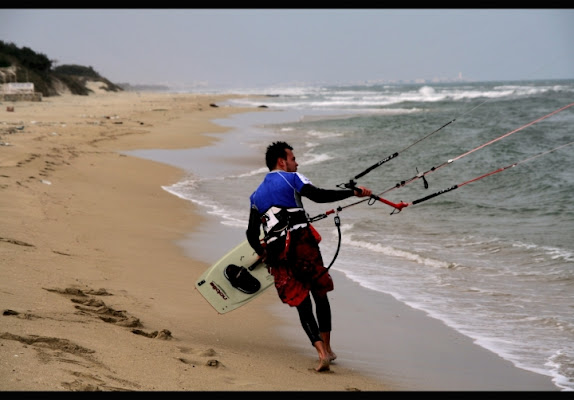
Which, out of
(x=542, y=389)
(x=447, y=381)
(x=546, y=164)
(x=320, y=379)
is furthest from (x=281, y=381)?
(x=546, y=164)

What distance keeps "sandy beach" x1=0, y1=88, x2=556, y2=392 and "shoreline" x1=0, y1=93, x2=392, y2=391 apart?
14mm

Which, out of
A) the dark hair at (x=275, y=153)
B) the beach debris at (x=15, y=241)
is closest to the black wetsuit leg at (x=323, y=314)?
the dark hair at (x=275, y=153)

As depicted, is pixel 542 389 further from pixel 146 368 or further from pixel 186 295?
pixel 186 295

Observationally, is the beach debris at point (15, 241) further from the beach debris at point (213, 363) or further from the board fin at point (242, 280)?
the beach debris at point (213, 363)

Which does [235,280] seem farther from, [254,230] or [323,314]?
[323,314]

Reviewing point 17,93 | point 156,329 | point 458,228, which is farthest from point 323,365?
point 17,93

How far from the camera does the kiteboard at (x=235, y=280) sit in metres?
4.79

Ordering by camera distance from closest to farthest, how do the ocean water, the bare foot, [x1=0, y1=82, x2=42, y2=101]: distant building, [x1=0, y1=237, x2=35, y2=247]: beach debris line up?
the bare foot
the ocean water
[x1=0, y1=237, x2=35, y2=247]: beach debris
[x1=0, y1=82, x2=42, y2=101]: distant building

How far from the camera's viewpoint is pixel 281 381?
378 cm

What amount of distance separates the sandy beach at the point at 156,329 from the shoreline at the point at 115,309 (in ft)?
0.05

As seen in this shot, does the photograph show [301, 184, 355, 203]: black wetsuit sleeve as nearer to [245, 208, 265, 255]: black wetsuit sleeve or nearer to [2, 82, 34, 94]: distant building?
[245, 208, 265, 255]: black wetsuit sleeve

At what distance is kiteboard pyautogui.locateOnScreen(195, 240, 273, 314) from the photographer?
188 inches

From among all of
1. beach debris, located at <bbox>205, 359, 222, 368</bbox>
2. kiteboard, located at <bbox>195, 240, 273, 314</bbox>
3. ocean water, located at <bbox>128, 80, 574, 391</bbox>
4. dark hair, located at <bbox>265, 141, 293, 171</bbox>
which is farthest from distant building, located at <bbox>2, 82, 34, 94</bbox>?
beach debris, located at <bbox>205, 359, 222, 368</bbox>

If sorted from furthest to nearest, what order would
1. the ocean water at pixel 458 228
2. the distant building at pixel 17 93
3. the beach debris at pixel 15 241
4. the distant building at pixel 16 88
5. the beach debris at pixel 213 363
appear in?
the distant building at pixel 16 88 → the distant building at pixel 17 93 → the beach debris at pixel 15 241 → the ocean water at pixel 458 228 → the beach debris at pixel 213 363
